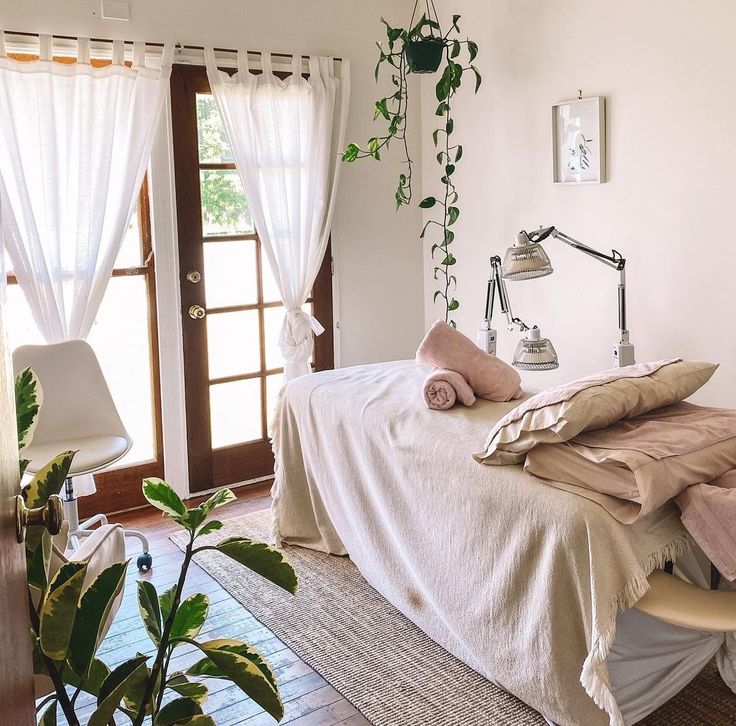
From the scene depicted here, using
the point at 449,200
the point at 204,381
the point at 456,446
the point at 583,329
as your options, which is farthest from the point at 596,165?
the point at 204,381

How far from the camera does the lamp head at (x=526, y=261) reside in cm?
310

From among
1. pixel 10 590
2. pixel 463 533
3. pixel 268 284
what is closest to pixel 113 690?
pixel 10 590

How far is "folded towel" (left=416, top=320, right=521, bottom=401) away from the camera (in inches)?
118

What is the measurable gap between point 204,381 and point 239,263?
57 centimetres

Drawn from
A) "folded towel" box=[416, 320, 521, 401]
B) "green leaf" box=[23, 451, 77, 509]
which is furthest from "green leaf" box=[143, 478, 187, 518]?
"folded towel" box=[416, 320, 521, 401]

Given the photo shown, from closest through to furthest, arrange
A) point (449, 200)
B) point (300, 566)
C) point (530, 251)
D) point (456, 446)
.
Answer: point (456, 446) < point (530, 251) < point (300, 566) < point (449, 200)

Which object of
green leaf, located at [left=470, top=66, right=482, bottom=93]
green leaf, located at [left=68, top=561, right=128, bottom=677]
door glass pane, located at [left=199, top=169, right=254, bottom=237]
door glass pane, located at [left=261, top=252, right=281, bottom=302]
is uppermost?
green leaf, located at [left=470, top=66, right=482, bottom=93]

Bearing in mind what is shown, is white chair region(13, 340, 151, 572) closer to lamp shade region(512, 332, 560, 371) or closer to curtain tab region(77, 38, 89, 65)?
curtain tab region(77, 38, 89, 65)

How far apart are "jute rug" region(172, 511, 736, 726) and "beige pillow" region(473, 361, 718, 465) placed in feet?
2.15

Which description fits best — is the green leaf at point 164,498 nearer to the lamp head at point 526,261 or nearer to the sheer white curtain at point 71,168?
the lamp head at point 526,261

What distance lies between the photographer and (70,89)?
3.48 metres

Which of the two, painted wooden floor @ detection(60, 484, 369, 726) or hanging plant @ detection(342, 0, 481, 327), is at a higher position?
hanging plant @ detection(342, 0, 481, 327)

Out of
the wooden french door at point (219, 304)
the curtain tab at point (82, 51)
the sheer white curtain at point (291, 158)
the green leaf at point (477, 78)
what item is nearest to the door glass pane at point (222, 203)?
the wooden french door at point (219, 304)

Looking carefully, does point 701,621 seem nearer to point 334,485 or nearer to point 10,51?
point 334,485
